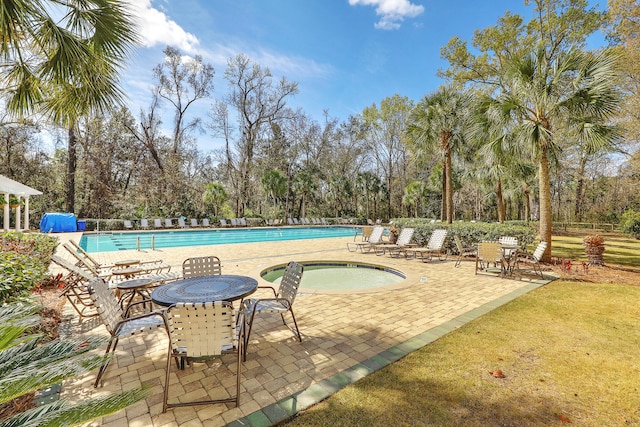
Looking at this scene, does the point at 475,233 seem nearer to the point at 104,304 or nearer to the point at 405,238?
the point at 405,238

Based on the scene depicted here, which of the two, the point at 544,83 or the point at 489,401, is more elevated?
the point at 544,83

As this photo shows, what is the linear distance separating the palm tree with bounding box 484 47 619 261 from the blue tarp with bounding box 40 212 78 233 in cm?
2152

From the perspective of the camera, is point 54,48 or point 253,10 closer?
point 54,48

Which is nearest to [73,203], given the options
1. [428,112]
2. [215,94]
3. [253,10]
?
[215,94]

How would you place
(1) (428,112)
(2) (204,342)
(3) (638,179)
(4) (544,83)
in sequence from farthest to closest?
(3) (638,179)
(1) (428,112)
(4) (544,83)
(2) (204,342)

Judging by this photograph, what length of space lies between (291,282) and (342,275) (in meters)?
4.43

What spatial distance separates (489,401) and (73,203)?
25237mm

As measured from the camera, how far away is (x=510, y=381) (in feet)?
8.81

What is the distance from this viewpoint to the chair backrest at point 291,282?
3384 mm

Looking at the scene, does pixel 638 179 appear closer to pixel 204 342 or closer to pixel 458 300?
pixel 458 300

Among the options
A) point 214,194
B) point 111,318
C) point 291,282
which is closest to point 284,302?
point 291,282

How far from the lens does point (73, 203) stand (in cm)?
1984

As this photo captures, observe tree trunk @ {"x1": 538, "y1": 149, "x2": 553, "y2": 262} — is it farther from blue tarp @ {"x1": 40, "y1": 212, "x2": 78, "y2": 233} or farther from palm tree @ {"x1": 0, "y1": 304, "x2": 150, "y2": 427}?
blue tarp @ {"x1": 40, "y1": 212, "x2": 78, "y2": 233}

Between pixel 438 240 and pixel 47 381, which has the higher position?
pixel 47 381
